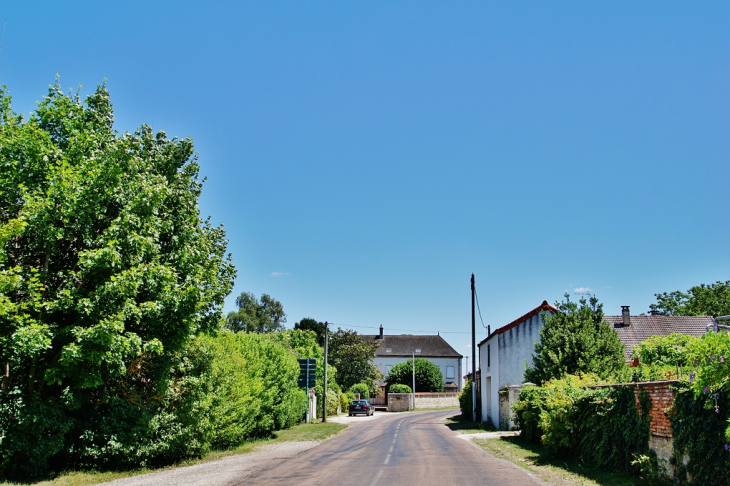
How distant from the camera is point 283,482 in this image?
1252cm

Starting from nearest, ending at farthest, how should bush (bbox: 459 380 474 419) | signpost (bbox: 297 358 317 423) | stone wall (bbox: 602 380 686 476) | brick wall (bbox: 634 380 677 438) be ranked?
stone wall (bbox: 602 380 686 476) → brick wall (bbox: 634 380 677 438) → signpost (bbox: 297 358 317 423) → bush (bbox: 459 380 474 419)

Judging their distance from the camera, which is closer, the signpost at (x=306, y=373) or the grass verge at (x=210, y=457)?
the grass verge at (x=210, y=457)

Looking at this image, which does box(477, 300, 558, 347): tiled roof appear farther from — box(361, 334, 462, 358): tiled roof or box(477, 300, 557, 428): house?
box(361, 334, 462, 358): tiled roof

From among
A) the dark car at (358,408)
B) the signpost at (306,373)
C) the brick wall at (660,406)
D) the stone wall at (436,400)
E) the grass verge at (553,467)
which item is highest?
the brick wall at (660,406)

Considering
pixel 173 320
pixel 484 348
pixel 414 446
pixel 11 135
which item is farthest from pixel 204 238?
pixel 484 348

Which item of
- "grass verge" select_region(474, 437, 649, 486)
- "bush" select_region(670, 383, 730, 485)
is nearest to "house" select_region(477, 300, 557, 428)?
"grass verge" select_region(474, 437, 649, 486)

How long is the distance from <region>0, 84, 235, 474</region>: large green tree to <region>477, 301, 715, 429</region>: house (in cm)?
1906

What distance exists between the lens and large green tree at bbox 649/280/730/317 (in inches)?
2164

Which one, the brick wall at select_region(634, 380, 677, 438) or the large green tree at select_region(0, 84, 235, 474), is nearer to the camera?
the brick wall at select_region(634, 380, 677, 438)

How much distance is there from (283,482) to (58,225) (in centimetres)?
791

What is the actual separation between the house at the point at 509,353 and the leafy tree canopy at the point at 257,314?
1688 inches

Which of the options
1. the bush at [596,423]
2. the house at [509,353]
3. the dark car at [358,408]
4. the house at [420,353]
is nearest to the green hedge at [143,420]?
the bush at [596,423]

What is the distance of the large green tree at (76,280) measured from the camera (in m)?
12.5

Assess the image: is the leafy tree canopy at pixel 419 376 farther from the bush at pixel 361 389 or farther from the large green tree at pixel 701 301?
the large green tree at pixel 701 301
